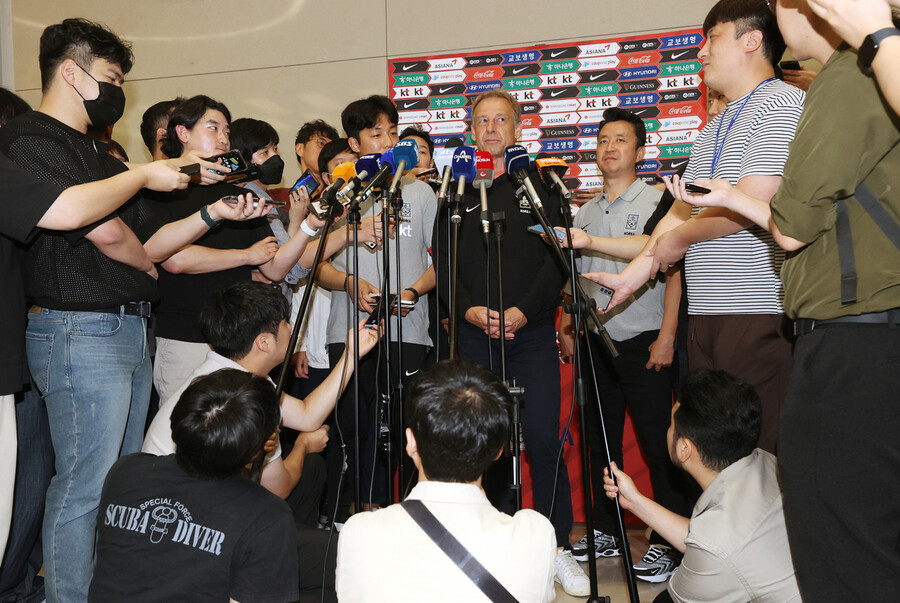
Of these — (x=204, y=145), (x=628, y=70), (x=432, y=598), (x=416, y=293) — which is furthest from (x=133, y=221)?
(x=628, y=70)

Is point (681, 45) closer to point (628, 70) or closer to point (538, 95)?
point (628, 70)

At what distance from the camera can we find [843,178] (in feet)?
4.63

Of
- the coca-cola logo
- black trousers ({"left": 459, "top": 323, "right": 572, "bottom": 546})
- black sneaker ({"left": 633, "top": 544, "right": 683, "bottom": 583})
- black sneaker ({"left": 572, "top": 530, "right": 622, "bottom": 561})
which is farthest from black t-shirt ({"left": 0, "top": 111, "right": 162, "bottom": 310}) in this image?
the coca-cola logo

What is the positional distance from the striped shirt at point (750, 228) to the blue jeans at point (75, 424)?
198 centimetres

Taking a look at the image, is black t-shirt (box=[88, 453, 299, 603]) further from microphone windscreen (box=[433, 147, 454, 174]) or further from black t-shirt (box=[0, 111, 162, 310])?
microphone windscreen (box=[433, 147, 454, 174])

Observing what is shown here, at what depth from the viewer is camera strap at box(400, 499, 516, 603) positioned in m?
1.31

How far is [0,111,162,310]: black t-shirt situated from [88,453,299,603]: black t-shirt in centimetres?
91

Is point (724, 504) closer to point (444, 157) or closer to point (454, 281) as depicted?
point (454, 281)

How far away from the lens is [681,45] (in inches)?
193

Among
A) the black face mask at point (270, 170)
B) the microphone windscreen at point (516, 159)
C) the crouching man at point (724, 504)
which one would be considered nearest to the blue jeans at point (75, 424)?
the black face mask at point (270, 170)

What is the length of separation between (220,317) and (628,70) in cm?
371

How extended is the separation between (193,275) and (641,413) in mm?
2035

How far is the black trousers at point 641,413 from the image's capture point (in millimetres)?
3271

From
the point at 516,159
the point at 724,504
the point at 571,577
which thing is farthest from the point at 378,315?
the point at 571,577
